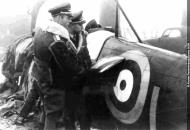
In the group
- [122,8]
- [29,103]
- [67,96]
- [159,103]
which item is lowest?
[29,103]

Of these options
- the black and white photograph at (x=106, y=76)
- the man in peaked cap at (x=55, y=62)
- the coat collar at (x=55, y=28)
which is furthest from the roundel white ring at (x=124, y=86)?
the coat collar at (x=55, y=28)

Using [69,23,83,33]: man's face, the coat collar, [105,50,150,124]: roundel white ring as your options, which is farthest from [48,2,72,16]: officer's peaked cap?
[105,50,150,124]: roundel white ring

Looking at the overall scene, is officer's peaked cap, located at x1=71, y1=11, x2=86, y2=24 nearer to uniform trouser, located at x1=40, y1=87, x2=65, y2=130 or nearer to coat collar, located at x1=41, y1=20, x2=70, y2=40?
coat collar, located at x1=41, y1=20, x2=70, y2=40

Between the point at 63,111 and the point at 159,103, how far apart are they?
141 centimetres

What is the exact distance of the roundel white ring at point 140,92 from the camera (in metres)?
3.54

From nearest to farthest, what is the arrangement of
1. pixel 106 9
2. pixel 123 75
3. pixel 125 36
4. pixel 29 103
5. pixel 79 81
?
pixel 123 75 < pixel 79 81 < pixel 125 36 < pixel 29 103 < pixel 106 9

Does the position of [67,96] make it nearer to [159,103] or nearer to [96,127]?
[96,127]

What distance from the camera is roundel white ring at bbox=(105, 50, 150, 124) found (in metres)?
3.54

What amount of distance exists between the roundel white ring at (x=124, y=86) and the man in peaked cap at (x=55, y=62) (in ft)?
1.61

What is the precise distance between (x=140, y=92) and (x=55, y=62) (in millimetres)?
1100

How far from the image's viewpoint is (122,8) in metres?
4.47

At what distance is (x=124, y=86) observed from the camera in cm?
380

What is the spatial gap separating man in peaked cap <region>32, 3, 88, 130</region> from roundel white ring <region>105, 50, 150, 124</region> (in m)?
0.63

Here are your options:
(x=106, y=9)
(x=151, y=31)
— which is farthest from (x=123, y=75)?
(x=106, y=9)
